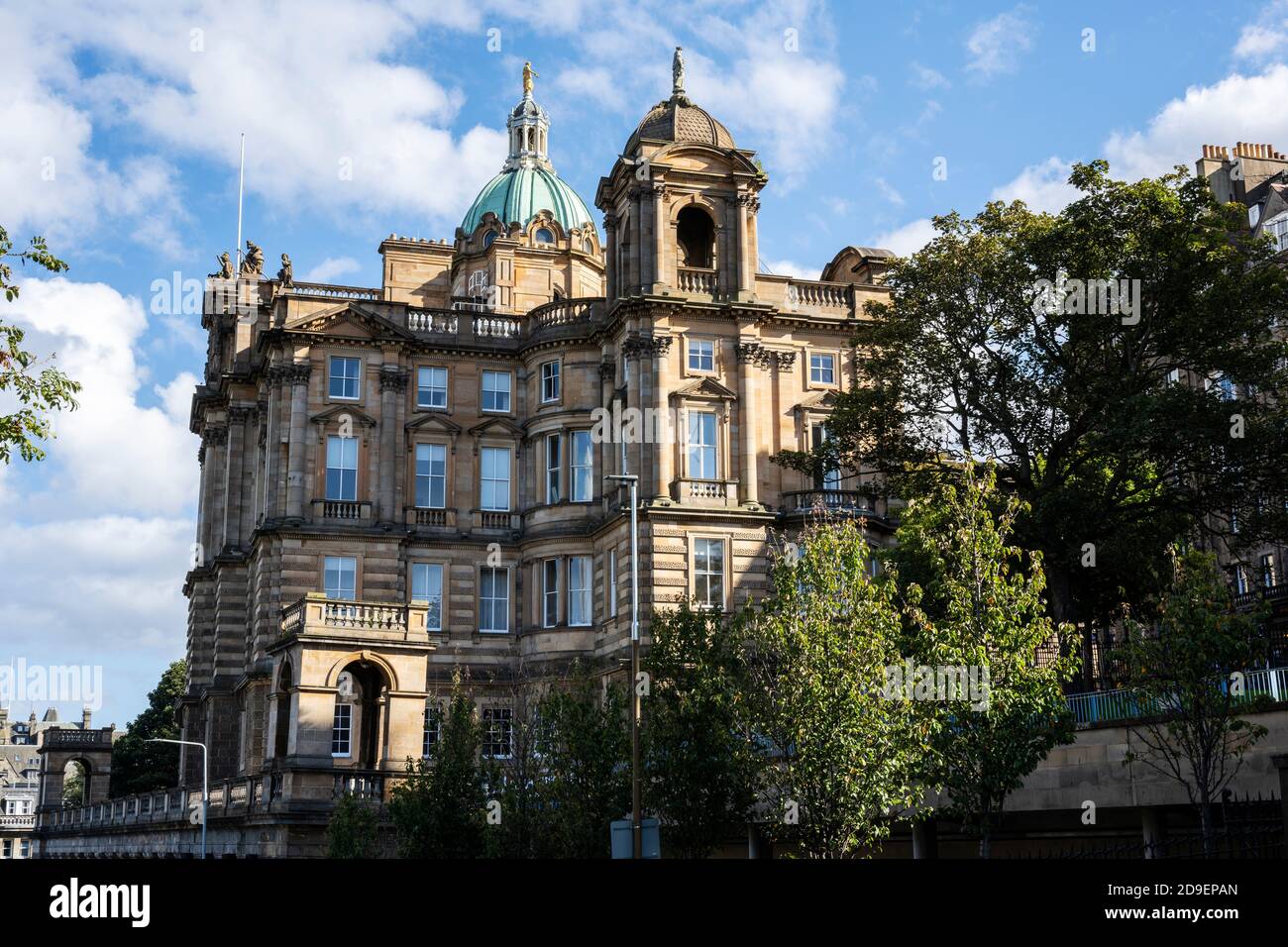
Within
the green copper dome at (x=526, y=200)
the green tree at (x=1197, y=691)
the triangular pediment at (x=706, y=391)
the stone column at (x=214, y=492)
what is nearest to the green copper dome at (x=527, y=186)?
the green copper dome at (x=526, y=200)

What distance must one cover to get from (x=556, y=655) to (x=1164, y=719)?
3160 centimetres

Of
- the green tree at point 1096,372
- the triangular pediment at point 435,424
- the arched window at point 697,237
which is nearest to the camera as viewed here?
the green tree at point 1096,372

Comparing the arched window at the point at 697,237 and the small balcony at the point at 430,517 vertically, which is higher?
the arched window at the point at 697,237

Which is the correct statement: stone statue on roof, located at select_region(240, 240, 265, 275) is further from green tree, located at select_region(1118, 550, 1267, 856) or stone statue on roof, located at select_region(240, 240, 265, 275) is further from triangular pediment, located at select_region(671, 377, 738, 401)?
green tree, located at select_region(1118, 550, 1267, 856)

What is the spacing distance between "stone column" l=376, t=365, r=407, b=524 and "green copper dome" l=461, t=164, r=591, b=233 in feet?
81.7

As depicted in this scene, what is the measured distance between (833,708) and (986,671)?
3.49 meters

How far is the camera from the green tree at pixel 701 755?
34.6 metres

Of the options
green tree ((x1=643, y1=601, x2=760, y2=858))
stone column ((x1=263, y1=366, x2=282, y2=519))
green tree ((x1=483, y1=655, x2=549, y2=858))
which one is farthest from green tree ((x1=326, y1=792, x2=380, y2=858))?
stone column ((x1=263, y1=366, x2=282, y2=519))

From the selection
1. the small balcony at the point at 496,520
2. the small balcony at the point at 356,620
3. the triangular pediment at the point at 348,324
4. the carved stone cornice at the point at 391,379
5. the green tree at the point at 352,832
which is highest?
the triangular pediment at the point at 348,324

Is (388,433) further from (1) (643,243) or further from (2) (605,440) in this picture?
(1) (643,243)

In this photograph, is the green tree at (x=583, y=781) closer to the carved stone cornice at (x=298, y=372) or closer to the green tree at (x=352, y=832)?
the green tree at (x=352, y=832)

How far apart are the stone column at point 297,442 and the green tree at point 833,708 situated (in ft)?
96.3
